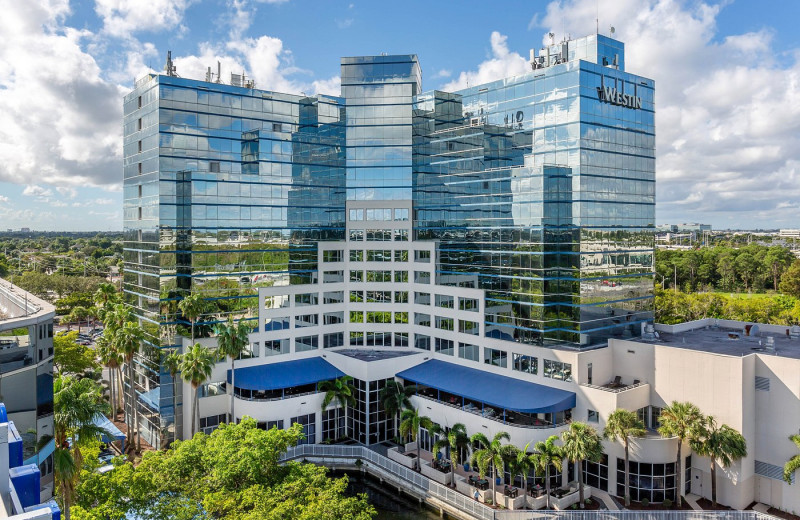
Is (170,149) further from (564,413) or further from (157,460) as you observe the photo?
(564,413)

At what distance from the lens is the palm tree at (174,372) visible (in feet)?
140

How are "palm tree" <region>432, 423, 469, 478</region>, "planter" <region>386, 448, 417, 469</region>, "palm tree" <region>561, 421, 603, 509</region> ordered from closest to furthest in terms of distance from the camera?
"palm tree" <region>561, 421, 603, 509</region>
"palm tree" <region>432, 423, 469, 478</region>
"planter" <region>386, 448, 417, 469</region>

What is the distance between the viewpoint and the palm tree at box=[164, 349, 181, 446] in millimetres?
42625

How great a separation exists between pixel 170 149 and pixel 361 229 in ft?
63.1

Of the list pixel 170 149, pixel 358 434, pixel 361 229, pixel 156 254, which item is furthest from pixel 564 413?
pixel 170 149

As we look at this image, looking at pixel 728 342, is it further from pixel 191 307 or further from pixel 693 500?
pixel 191 307

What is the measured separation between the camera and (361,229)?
2114 inches

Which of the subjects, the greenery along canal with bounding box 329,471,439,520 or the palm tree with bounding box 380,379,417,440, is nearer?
the greenery along canal with bounding box 329,471,439,520

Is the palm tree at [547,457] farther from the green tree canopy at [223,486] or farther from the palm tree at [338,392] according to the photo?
the palm tree at [338,392]

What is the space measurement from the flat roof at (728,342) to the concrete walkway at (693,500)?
10325mm

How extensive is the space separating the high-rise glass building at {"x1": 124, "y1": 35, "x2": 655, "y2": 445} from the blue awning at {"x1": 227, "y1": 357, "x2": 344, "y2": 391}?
Answer: 1586 mm

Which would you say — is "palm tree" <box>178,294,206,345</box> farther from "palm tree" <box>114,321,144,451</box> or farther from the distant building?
the distant building

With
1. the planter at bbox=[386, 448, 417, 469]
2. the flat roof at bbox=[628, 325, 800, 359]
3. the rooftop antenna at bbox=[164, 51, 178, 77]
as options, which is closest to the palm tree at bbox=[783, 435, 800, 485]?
the flat roof at bbox=[628, 325, 800, 359]

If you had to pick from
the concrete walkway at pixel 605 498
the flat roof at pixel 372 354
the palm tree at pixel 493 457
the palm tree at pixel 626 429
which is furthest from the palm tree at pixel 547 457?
the flat roof at pixel 372 354
